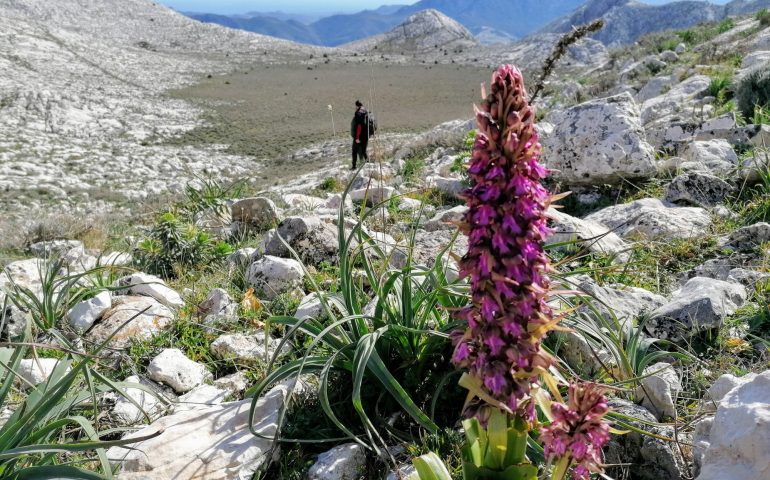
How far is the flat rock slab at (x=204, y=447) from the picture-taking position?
2672mm

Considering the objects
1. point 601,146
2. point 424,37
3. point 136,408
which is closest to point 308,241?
point 136,408

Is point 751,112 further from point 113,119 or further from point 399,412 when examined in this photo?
point 113,119

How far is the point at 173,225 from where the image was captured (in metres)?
6.19

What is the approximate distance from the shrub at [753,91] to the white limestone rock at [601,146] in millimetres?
2958

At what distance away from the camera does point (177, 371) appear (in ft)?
12.1

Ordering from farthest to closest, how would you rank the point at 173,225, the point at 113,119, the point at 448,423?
the point at 113,119
the point at 173,225
the point at 448,423

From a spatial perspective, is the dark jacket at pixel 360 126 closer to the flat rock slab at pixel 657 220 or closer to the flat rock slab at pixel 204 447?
the flat rock slab at pixel 657 220

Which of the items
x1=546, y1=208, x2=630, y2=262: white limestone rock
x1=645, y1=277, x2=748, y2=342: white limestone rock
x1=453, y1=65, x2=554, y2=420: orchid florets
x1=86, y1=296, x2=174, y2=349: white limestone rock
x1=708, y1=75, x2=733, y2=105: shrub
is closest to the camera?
x1=453, y1=65, x2=554, y2=420: orchid florets

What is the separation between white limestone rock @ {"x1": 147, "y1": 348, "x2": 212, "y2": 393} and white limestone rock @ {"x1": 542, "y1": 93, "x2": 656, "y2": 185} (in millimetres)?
4626

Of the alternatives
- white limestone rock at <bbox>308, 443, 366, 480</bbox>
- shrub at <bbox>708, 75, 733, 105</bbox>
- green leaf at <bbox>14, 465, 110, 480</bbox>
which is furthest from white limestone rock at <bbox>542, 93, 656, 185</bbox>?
green leaf at <bbox>14, 465, 110, 480</bbox>

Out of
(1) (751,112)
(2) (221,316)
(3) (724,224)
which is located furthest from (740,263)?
(1) (751,112)

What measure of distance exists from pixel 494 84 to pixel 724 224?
4.64 m

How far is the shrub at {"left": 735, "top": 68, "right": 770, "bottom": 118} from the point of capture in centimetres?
846

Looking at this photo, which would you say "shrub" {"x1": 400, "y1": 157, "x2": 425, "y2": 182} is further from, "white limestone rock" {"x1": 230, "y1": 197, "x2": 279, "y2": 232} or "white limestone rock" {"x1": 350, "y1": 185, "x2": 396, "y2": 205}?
"white limestone rock" {"x1": 230, "y1": 197, "x2": 279, "y2": 232}
